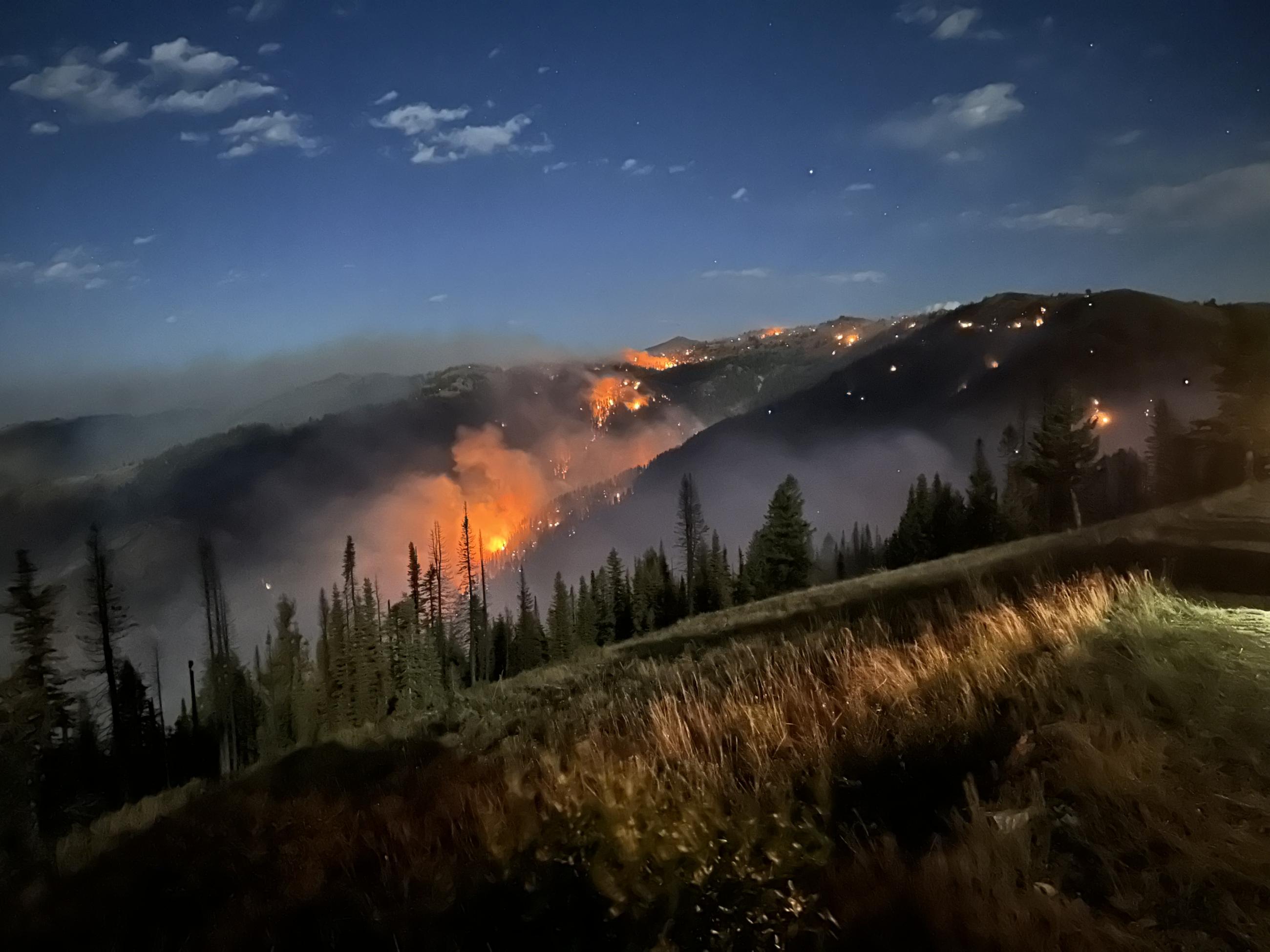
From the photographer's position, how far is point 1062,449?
5500cm

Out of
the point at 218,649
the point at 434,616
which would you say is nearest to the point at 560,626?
the point at 434,616

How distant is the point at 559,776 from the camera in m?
5.36

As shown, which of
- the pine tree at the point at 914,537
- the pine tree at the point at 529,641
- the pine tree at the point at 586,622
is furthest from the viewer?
the pine tree at the point at 529,641

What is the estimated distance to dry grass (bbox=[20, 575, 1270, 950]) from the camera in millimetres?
3449

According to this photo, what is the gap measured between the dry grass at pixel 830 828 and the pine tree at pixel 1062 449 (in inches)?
2115

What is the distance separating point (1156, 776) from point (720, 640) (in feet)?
56.7

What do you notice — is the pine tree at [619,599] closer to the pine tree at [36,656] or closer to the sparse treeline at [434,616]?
the sparse treeline at [434,616]

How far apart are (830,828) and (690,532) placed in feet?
228

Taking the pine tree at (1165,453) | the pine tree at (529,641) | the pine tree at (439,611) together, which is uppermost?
the pine tree at (1165,453)

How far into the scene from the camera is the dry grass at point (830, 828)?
11.3 ft

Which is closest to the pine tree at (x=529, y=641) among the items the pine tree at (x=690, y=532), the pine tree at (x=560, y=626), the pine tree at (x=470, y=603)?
the pine tree at (x=560, y=626)

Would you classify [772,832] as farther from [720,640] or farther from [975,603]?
[720,640]

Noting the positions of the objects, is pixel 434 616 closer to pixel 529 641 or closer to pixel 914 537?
pixel 529 641

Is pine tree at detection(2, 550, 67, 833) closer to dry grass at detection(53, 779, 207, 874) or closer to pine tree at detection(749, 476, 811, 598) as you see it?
dry grass at detection(53, 779, 207, 874)
